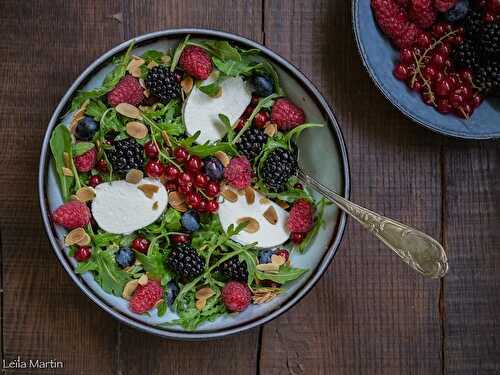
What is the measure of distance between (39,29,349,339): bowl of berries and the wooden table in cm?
13

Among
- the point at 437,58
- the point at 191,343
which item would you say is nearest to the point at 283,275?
the point at 191,343

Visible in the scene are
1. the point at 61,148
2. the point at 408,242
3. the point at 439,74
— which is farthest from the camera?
the point at 439,74

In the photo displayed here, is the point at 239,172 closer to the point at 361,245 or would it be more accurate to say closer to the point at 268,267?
the point at 268,267

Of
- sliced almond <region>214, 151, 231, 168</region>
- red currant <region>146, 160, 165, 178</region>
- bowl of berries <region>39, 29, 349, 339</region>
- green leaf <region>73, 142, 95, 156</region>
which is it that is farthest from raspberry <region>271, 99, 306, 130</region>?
green leaf <region>73, 142, 95, 156</region>

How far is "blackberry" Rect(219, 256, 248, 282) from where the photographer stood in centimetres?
111

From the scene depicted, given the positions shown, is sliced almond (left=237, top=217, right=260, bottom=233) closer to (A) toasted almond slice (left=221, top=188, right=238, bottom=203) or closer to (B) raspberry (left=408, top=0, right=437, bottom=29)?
(A) toasted almond slice (left=221, top=188, right=238, bottom=203)

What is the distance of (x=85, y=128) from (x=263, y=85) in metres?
0.30

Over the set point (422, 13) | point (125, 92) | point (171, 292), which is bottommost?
point (171, 292)

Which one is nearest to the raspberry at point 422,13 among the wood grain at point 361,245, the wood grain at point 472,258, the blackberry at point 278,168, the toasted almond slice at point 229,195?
the wood grain at point 361,245

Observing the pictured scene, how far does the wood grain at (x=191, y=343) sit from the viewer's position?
121 centimetres

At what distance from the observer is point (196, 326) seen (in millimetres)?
1103

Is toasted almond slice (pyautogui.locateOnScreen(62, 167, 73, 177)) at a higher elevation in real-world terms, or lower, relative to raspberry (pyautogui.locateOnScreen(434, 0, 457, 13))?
lower

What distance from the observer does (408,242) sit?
0.96 meters

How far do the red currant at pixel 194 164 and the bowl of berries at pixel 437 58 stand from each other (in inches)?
13.0
